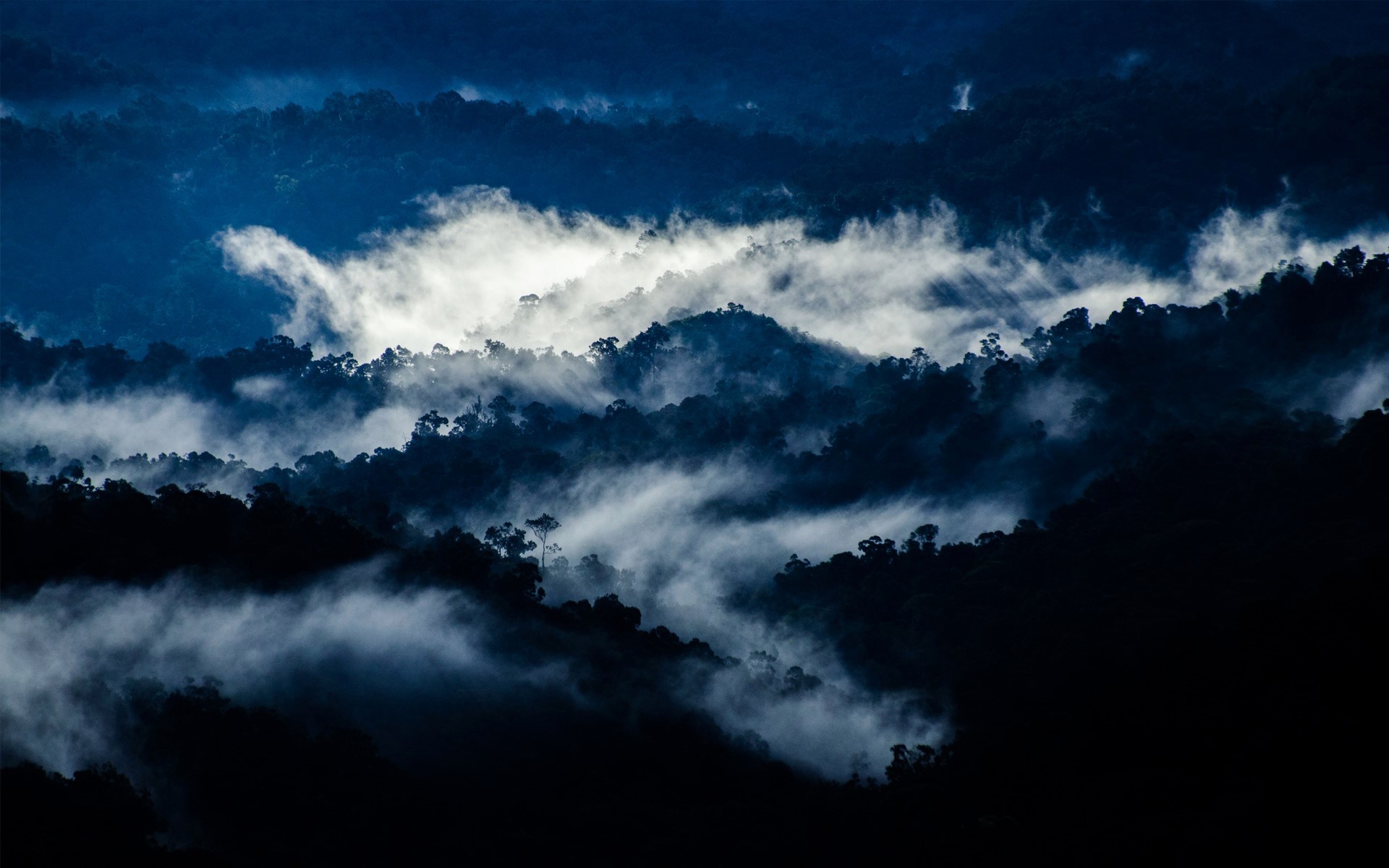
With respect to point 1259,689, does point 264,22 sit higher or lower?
higher

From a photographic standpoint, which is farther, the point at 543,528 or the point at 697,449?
the point at 697,449

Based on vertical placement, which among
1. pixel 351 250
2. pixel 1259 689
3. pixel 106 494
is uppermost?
pixel 351 250

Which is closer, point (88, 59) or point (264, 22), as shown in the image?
point (88, 59)

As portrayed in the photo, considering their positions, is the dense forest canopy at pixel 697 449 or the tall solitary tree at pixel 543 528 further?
the tall solitary tree at pixel 543 528

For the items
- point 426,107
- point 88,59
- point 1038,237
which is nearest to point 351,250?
point 426,107

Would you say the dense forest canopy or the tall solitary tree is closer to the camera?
the dense forest canopy

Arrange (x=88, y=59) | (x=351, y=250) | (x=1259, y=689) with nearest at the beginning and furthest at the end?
1. (x=1259, y=689)
2. (x=351, y=250)
3. (x=88, y=59)

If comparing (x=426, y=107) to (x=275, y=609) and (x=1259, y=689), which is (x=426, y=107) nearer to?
(x=275, y=609)

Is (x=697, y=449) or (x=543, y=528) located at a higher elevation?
(x=697, y=449)
